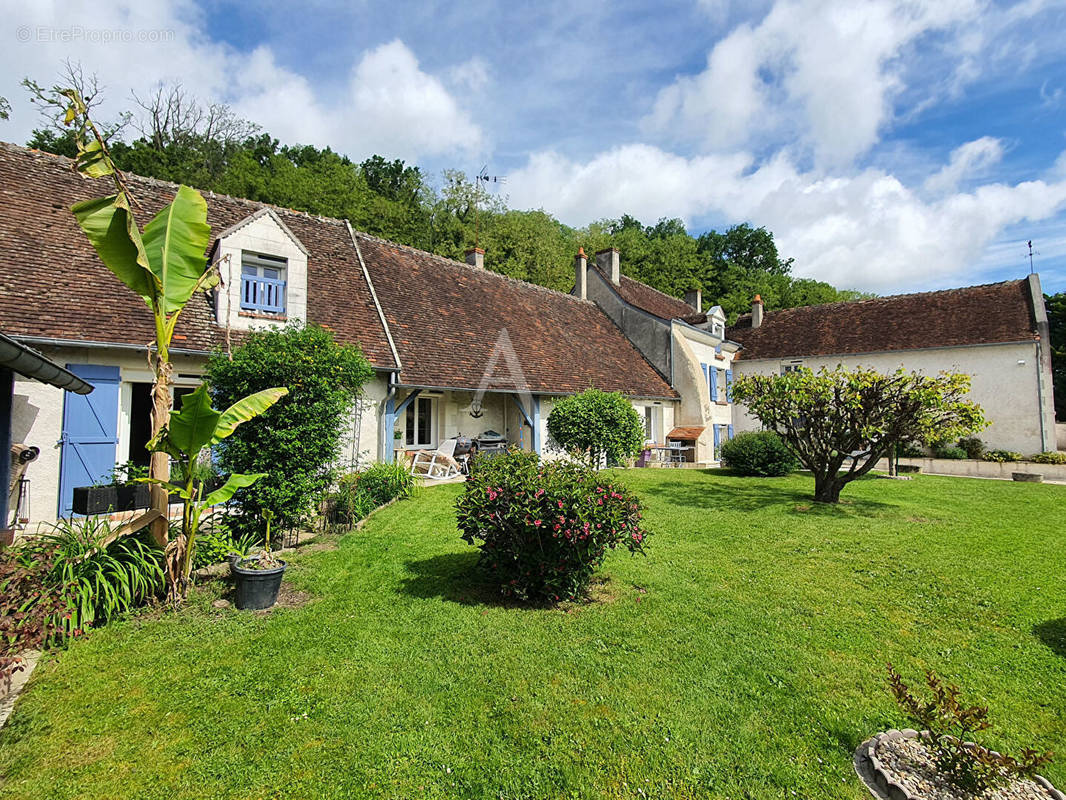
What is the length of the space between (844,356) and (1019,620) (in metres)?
24.0

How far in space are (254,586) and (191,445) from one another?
1.58m

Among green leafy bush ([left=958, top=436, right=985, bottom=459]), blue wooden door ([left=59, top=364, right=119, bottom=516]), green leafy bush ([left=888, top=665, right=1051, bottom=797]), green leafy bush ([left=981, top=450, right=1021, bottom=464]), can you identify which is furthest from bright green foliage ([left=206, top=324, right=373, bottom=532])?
green leafy bush ([left=958, top=436, right=985, bottom=459])

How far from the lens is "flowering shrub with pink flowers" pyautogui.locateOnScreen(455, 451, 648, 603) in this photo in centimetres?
504

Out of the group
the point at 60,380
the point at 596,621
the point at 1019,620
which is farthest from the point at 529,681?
the point at 60,380

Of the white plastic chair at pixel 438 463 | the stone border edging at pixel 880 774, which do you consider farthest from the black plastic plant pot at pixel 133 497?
the stone border edging at pixel 880 774

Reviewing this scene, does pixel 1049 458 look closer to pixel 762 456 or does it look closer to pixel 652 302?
pixel 762 456

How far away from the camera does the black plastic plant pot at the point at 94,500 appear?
754 cm

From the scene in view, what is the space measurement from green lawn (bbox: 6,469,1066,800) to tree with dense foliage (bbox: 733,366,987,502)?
3.58 m

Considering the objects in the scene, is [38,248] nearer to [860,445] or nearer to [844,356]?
[860,445]

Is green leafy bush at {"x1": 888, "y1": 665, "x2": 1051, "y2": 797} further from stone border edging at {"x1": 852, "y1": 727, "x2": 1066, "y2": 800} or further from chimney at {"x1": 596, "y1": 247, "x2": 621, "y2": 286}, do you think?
chimney at {"x1": 596, "y1": 247, "x2": 621, "y2": 286}

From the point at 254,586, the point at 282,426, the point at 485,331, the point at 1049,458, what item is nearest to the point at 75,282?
the point at 282,426

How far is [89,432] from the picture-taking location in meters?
8.87

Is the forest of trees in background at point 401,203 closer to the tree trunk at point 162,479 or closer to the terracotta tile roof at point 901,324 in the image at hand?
the terracotta tile roof at point 901,324

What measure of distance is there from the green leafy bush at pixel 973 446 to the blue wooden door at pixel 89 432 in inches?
1162
